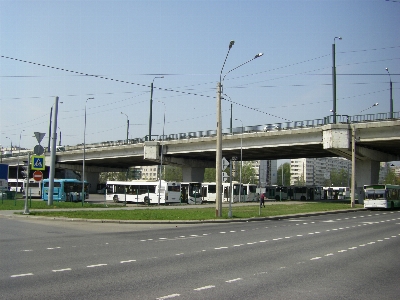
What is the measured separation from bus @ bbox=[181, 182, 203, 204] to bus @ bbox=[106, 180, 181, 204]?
4.22 ft

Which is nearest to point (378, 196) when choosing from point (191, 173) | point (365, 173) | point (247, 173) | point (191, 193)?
point (365, 173)

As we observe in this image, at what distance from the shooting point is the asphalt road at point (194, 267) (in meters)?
7.80

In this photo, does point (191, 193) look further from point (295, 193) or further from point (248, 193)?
point (295, 193)

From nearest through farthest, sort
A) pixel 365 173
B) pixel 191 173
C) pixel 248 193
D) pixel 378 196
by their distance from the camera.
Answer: pixel 378 196 < pixel 365 173 < pixel 248 193 < pixel 191 173

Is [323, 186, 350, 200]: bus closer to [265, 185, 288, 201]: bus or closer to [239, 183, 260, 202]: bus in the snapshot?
[265, 185, 288, 201]: bus

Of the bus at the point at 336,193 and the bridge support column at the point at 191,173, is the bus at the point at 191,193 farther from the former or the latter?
the bus at the point at 336,193

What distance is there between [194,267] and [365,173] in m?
48.2

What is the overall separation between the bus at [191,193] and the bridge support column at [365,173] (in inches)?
775

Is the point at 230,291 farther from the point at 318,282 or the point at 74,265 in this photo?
the point at 74,265

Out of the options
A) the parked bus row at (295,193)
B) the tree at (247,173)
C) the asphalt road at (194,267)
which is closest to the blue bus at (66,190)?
the parked bus row at (295,193)

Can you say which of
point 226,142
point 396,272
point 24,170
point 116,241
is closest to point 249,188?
point 226,142

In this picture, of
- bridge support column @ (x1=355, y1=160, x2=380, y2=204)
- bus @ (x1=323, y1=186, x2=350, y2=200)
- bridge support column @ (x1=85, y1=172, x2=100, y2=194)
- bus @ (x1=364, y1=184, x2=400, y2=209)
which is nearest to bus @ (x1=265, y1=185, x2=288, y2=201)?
bus @ (x1=323, y1=186, x2=350, y2=200)

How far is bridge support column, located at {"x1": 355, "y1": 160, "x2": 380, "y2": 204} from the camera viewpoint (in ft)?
176

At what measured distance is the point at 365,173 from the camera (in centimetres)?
5403
